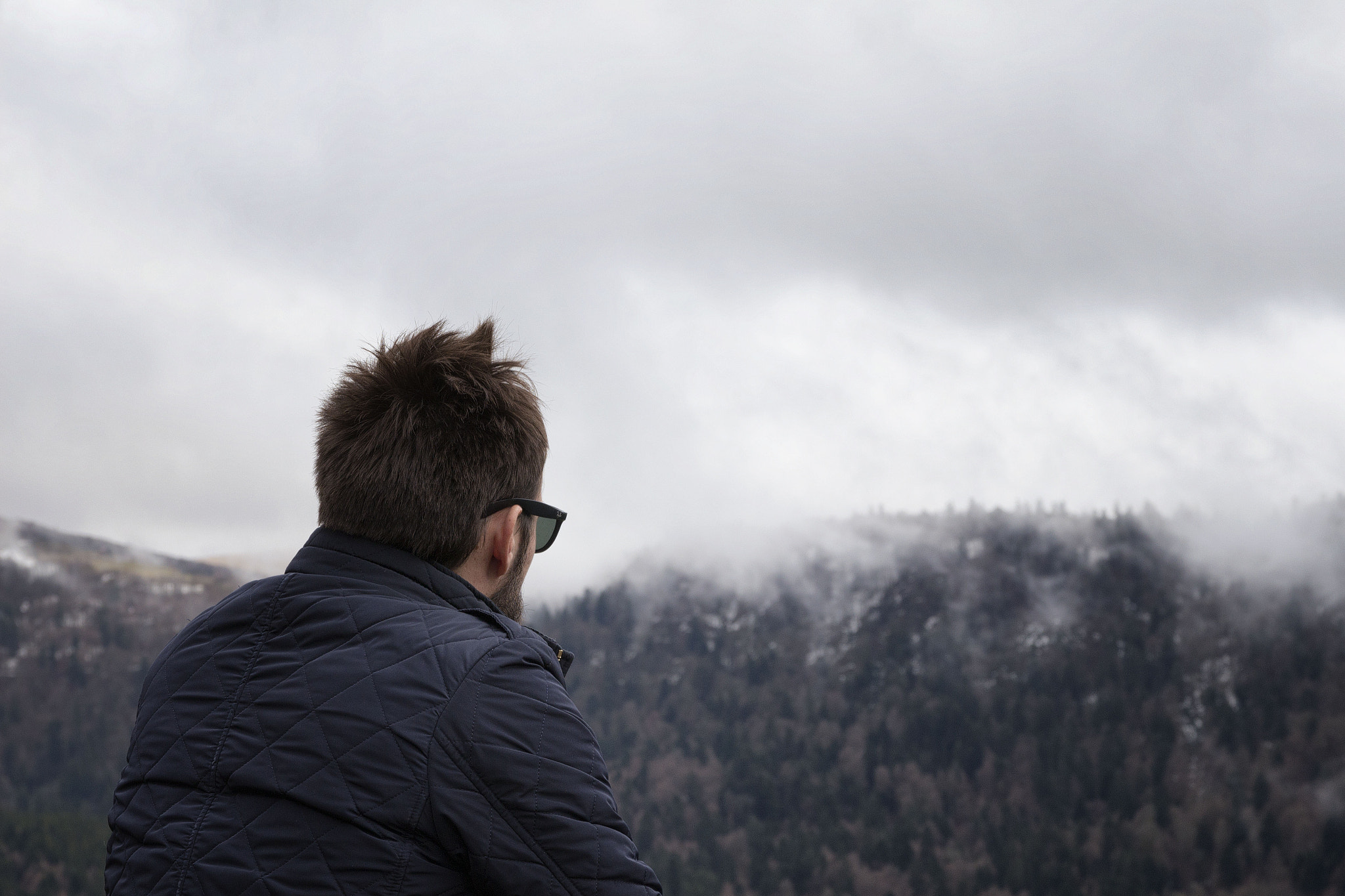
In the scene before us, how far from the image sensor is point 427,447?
2342mm

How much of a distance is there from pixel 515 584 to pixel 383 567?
39 centimetres

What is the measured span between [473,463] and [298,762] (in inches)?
28.2

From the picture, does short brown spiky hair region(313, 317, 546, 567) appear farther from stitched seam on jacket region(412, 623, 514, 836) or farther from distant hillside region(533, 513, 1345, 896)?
distant hillside region(533, 513, 1345, 896)

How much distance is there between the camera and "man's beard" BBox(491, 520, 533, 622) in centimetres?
252

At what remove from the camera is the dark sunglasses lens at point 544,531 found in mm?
2529

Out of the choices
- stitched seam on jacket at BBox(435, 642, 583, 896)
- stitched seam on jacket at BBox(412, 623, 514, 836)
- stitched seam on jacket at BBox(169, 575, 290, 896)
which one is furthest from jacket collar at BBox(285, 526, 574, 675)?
stitched seam on jacket at BBox(435, 642, 583, 896)

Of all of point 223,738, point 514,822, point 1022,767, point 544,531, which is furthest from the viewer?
point 1022,767

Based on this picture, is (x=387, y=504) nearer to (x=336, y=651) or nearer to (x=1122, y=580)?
(x=336, y=651)

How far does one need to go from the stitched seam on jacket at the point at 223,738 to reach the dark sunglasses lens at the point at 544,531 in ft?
1.92

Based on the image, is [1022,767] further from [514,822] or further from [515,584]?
[514,822]

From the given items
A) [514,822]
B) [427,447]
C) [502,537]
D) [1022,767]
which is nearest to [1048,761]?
[1022,767]

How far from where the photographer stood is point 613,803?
1965mm

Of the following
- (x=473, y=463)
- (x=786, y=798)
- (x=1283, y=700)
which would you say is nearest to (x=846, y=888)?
(x=786, y=798)

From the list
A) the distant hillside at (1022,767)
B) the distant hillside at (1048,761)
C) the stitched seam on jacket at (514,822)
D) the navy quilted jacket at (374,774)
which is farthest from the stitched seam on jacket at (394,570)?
the distant hillside at (1022,767)
